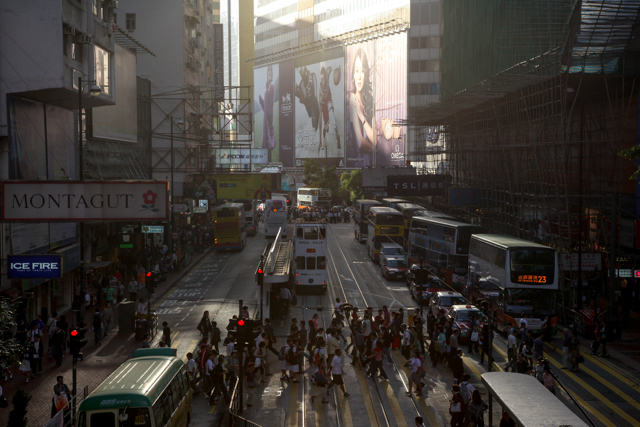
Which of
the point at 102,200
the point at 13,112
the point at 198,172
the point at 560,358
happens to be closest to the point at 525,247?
the point at 560,358

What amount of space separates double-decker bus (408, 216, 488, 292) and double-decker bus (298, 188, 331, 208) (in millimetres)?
41647

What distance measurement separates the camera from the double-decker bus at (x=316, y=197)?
259ft

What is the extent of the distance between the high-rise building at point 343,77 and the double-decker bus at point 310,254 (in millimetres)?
54158

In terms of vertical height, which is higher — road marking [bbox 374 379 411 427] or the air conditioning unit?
the air conditioning unit

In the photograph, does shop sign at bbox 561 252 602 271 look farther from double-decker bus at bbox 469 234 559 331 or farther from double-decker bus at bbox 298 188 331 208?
double-decker bus at bbox 298 188 331 208

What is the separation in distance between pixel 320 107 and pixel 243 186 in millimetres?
68643

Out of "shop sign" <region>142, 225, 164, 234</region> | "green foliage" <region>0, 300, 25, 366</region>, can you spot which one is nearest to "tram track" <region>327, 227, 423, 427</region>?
"green foliage" <region>0, 300, 25, 366</region>

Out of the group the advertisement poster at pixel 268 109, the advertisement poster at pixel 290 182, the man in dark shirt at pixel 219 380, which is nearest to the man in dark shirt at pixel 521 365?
the man in dark shirt at pixel 219 380

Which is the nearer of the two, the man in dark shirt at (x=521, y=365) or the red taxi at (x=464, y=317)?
the man in dark shirt at (x=521, y=365)

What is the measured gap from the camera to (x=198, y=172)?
49.8m

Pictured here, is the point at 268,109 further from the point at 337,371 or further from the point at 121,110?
the point at 337,371

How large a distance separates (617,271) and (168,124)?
119 feet

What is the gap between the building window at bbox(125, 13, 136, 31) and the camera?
55.0 metres

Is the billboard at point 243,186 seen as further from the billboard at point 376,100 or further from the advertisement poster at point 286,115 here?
the advertisement poster at point 286,115
